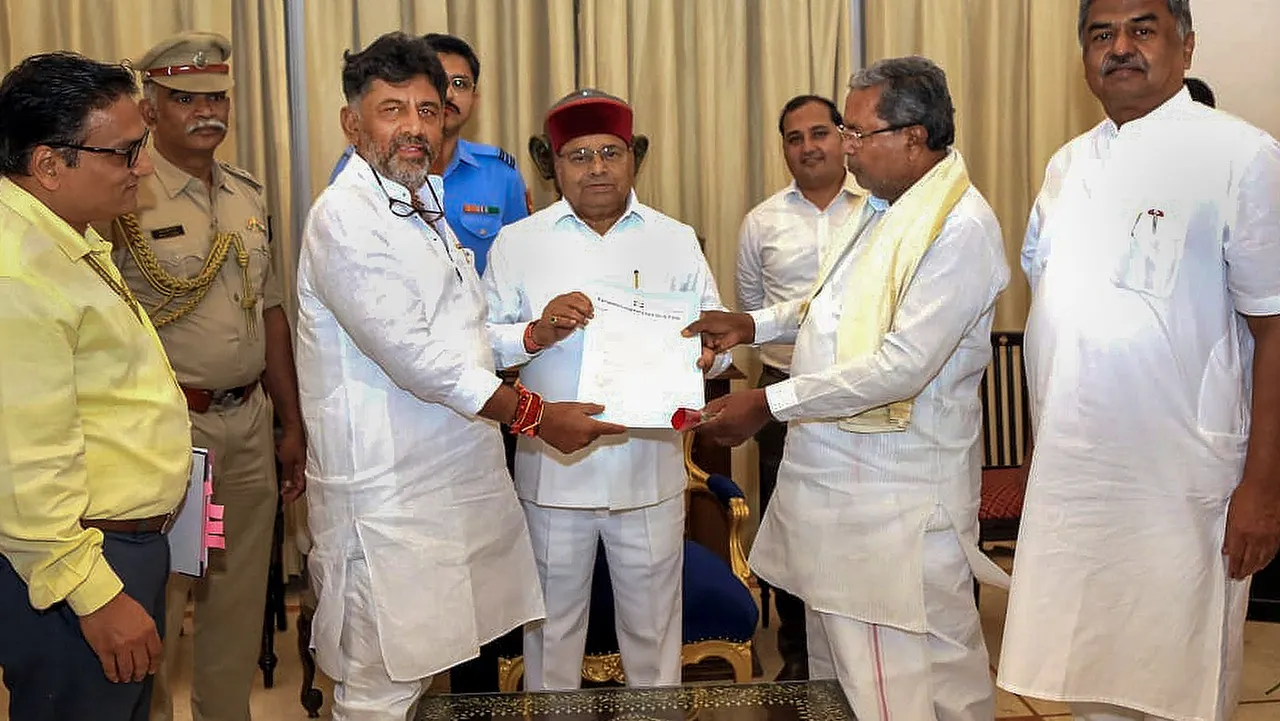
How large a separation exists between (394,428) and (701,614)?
3.82 feet

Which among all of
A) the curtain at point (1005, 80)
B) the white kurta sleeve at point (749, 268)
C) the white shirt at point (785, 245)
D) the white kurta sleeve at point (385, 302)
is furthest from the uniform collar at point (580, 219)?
the curtain at point (1005, 80)

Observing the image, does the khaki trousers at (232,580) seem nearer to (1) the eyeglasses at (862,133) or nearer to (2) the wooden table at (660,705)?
(2) the wooden table at (660,705)

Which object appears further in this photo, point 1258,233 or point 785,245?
point 785,245

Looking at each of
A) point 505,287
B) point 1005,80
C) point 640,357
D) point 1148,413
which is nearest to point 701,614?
point 640,357

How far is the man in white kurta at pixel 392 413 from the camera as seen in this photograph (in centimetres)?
220

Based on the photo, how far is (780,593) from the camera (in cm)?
385

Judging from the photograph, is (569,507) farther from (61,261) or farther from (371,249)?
(61,261)

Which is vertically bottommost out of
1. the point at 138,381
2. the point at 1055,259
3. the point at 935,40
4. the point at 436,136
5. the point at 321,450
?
the point at 321,450

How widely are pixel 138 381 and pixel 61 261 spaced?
0.22 meters

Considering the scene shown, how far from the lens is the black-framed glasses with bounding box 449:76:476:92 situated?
3.30 meters

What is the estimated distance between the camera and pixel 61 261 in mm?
1777

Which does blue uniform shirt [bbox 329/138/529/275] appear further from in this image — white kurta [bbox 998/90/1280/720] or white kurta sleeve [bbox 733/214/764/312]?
white kurta [bbox 998/90/1280/720]

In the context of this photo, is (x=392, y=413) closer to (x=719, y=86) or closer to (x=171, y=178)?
(x=171, y=178)

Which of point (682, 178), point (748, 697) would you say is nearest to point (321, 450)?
point (748, 697)
